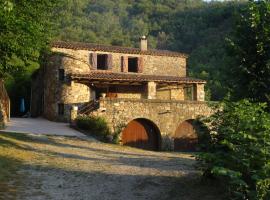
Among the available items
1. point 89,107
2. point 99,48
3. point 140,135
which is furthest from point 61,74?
point 140,135

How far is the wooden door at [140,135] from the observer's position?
2628cm

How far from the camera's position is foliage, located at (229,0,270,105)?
412 inches

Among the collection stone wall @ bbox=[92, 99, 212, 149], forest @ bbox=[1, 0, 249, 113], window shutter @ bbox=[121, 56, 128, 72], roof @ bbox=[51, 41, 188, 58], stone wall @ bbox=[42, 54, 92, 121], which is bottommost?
stone wall @ bbox=[92, 99, 212, 149]

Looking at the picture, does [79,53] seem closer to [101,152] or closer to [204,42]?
[101,152]

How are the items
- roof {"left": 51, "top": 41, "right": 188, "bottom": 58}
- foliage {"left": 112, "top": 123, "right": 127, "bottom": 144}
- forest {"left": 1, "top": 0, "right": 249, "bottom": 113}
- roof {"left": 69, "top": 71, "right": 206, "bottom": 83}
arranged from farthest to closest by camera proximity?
forest {"left": 1, "top": 0, "right": 249, "bottom": 113}, roof {"left": 51, "top": 41, "right": 188, "bottom": 58}, roof {"left": 69, "top": 71, "right": 206, "bottom": 83}, foliage {"left": 112, "top": 123, "right": 127, "bottom": 144}

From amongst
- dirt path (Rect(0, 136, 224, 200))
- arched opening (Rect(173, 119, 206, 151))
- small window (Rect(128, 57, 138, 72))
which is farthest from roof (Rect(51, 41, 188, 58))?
dirt path (Rect(0, 136, 224, 200))

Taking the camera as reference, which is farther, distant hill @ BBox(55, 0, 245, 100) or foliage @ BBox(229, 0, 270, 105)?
distant hill @ BBox(55, 0, 245, 100)

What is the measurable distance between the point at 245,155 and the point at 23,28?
9.73 metres

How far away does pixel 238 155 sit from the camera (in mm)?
7855


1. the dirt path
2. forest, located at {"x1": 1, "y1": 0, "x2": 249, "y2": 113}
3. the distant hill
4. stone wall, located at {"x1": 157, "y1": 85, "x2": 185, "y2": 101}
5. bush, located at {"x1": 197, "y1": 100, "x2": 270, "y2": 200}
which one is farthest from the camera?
the distant hill

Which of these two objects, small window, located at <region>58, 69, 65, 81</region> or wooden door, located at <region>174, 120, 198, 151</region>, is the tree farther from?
wooden door, located at <region>174, 120, 198, 151</region>

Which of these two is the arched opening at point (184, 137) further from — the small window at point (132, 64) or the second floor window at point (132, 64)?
the small window at point (132, 64)

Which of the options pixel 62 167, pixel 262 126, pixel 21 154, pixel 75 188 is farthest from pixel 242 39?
pixel 21 154

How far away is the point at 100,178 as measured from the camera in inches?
458
